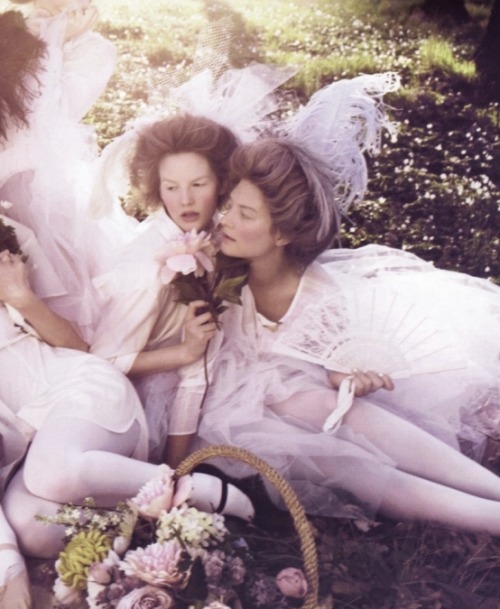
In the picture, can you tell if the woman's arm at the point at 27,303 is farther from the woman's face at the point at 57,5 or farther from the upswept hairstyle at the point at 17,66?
the woman's face at the point at 57,5

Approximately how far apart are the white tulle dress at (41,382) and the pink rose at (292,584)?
1.99 ft

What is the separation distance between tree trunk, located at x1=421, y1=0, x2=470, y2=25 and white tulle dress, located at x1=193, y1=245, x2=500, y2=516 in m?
0.79

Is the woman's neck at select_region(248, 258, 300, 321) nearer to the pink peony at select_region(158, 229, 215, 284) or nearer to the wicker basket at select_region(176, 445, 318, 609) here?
the pink peony at select_region(158, 229, 215, 284)

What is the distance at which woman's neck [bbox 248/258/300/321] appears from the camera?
287cm

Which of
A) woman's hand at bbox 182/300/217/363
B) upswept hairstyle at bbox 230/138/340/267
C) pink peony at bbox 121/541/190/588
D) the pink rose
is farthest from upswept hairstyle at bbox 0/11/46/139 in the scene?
the pink rose

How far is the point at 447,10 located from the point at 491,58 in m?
0.22

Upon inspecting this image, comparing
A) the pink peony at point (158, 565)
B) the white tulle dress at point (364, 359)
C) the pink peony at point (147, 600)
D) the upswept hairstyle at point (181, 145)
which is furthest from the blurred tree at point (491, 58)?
the pink peony at point (147, 600)

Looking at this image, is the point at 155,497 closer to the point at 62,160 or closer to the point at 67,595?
the point at 67,595

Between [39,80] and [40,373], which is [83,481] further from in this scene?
[39,80]

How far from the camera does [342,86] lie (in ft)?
9.11

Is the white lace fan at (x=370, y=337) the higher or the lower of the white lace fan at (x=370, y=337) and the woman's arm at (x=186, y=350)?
the higher

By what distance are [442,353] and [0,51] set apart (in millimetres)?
1685

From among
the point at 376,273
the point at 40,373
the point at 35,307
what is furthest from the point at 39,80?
the point at 376,273

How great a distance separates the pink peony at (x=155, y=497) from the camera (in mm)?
2607
